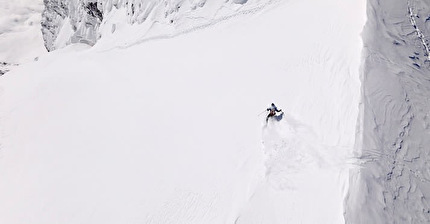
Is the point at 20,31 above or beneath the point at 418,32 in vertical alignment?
beneath

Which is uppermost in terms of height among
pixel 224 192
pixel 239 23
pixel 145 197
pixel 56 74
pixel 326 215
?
pixel 239 23

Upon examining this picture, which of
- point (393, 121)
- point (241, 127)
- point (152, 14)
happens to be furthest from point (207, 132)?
point (152, 14)

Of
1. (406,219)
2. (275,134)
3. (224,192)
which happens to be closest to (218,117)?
(275,134)

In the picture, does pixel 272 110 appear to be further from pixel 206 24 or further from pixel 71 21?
pixel 71 21

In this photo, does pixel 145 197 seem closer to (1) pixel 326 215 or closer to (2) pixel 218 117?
(2) pixel 218 117

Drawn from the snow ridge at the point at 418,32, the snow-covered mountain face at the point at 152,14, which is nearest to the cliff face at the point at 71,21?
the snow-covered mountain face at the point at 152,14
